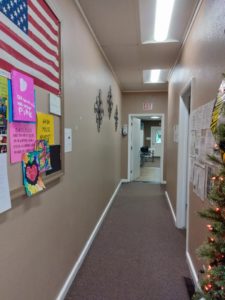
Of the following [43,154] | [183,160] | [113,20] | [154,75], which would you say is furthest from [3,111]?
[154,75]

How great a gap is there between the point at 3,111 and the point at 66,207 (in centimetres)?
113

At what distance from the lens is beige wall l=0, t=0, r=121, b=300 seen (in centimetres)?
118

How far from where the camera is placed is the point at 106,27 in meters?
2.58

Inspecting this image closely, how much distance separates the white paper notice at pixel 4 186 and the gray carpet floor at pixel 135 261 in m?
1.28

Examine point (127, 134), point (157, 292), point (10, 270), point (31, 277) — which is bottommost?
point (157, 292)

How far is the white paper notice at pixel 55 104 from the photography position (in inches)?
60.1

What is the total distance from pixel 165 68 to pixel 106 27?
1833 mm

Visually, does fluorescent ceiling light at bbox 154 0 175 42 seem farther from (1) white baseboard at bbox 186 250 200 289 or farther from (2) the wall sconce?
(2) the wall sconce

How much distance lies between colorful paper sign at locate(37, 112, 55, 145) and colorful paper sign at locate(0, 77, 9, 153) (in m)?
0.32

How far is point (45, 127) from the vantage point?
1.46 meters

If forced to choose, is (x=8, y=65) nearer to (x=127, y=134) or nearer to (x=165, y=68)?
(x=165, y=68)

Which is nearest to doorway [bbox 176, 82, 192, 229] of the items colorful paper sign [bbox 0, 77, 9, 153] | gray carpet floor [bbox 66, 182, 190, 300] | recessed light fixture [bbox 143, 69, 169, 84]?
gray carpet floor [bbox 66, 182, 190, 300]

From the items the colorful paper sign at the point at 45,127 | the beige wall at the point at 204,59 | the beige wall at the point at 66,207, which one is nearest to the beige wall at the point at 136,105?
the beige wall at the point at 66,207

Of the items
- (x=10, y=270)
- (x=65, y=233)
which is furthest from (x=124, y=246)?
(x=10, y=270)
